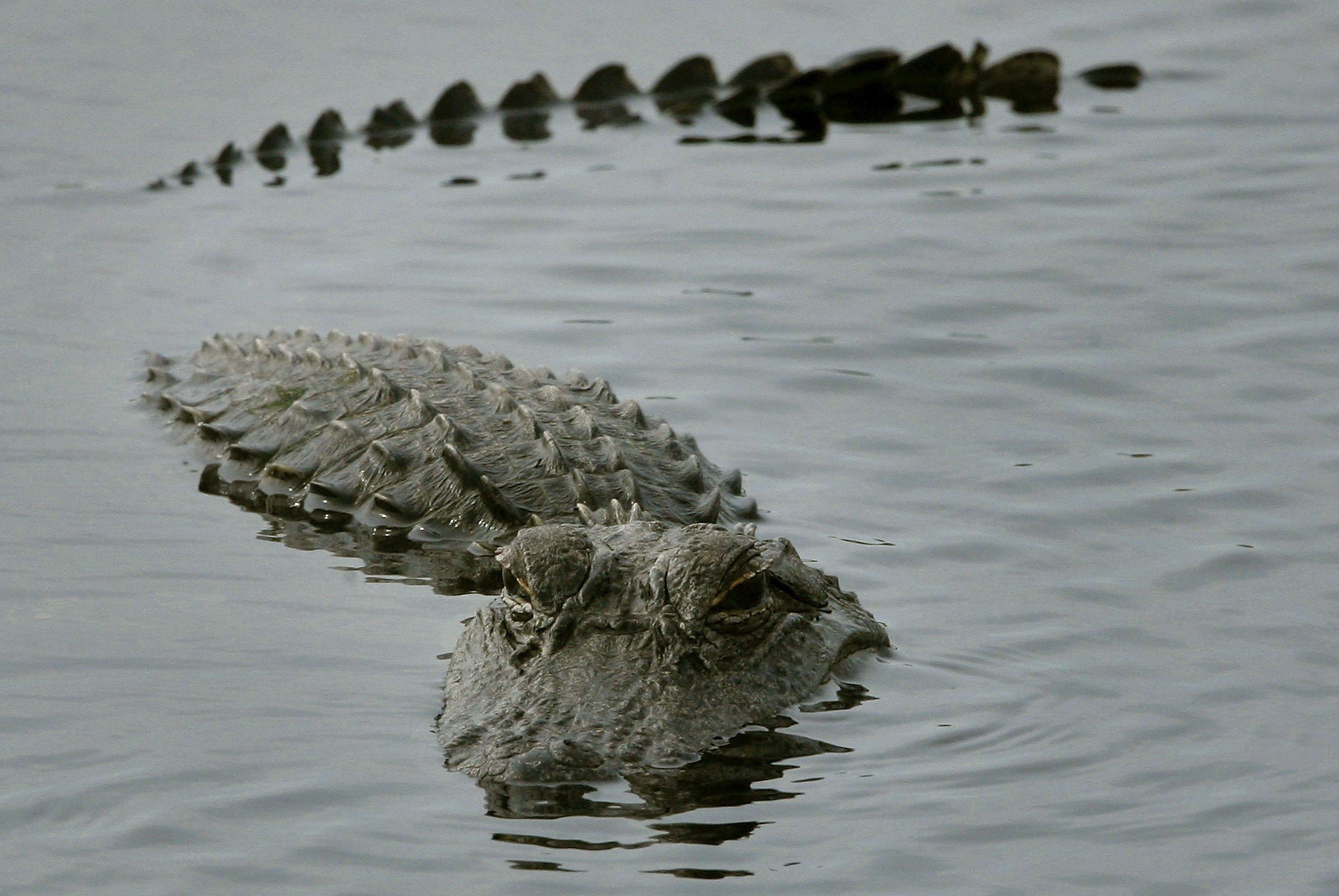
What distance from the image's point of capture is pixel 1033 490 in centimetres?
816

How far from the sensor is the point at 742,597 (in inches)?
226

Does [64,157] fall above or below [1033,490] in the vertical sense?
above

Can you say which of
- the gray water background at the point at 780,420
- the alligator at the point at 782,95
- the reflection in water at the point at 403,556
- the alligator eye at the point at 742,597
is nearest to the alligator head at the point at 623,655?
the alligator eye at the point at 742,597

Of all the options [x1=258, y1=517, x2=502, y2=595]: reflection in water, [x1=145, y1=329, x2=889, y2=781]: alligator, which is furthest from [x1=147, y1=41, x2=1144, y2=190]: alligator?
[x1=258, y1=517, x2=502, y2=595]: reflection in water

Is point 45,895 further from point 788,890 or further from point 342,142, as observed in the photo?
point 342,142

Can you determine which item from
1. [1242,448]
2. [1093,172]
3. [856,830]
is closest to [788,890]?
[856,830]

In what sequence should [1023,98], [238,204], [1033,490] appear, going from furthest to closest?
1. [1023,98]
2. [238,204]
3. [1033,490]

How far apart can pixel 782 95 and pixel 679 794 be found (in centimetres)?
1149

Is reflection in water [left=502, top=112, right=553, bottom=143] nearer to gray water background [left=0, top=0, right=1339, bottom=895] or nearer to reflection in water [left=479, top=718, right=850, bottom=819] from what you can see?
gray water background [left=0, top=0, right=1339, bottom=895]

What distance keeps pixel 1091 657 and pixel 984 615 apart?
0.48 meters

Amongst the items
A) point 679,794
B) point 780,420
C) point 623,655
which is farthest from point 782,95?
point 679,794

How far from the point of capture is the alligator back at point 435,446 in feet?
24.6

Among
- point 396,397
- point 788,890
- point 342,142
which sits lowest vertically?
point 788,890

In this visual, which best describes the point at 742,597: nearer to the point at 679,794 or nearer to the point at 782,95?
the point at 679,794
